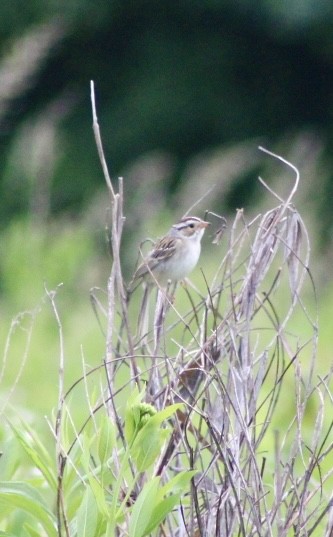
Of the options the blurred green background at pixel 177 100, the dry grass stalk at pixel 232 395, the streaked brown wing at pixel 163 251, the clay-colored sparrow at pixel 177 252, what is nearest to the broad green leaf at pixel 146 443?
the dry grass stalk at pixel 232 395

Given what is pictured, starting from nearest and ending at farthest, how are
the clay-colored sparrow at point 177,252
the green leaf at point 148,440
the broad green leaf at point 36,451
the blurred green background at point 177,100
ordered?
1. the green leaf at point 148,440
2. the broad green leaf at point 36,451
3. the clay-colored sparrow at point 177,252
4. the blurred green background at point 177,100

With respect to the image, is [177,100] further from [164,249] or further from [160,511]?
[160,511]

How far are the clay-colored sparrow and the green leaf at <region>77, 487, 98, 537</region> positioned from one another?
5.92 feet

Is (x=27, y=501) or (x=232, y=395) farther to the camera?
(x=232, y=395)

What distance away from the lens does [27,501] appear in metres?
2.02

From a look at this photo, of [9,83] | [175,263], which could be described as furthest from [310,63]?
[175,263]

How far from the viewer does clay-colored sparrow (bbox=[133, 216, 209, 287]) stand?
3916 millimetres

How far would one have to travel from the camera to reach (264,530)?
2197 mm

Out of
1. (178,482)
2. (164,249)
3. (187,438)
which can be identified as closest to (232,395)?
(187,438)

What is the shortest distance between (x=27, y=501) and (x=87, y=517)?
98mm

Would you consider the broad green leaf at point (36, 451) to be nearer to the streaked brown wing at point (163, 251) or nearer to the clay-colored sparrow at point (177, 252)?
the clay-colored sparrow at point (177, 252)

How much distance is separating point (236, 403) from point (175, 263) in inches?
68.9

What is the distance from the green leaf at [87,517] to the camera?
1.98 meters

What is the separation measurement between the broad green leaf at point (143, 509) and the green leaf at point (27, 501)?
137mm
